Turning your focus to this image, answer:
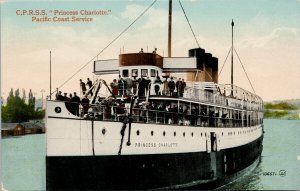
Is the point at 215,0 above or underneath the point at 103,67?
above

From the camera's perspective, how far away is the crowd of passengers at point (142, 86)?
16.1m

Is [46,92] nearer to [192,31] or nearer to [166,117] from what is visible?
[166,117]

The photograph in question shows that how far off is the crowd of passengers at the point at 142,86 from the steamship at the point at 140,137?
0.13 ft

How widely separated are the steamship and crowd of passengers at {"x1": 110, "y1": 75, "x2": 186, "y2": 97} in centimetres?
4

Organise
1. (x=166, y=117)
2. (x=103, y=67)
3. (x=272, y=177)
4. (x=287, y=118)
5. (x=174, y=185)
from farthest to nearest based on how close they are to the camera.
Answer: (x=287, y=118) → (x=103, y=67) → (x=272, y=177) → (x=166, y=117) → (x=174, y=185)

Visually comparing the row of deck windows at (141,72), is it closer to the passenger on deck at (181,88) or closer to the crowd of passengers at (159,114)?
the passenger on deck at (181,88)

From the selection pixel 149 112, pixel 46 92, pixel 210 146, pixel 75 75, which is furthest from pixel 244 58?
pixel 46 92

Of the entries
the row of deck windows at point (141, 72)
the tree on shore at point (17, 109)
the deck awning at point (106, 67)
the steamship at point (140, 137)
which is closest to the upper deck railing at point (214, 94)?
the steamship at point (140, 137)

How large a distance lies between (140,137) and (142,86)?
106 inches

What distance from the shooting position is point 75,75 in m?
17.3

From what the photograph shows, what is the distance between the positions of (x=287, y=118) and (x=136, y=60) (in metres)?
7.96

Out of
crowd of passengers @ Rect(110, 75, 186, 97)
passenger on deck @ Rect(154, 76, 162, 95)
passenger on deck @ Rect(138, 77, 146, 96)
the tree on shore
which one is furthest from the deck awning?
the tree on shore

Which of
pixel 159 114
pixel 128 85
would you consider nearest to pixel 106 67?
pixel 128 85

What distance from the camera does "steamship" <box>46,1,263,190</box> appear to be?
13.0 m
